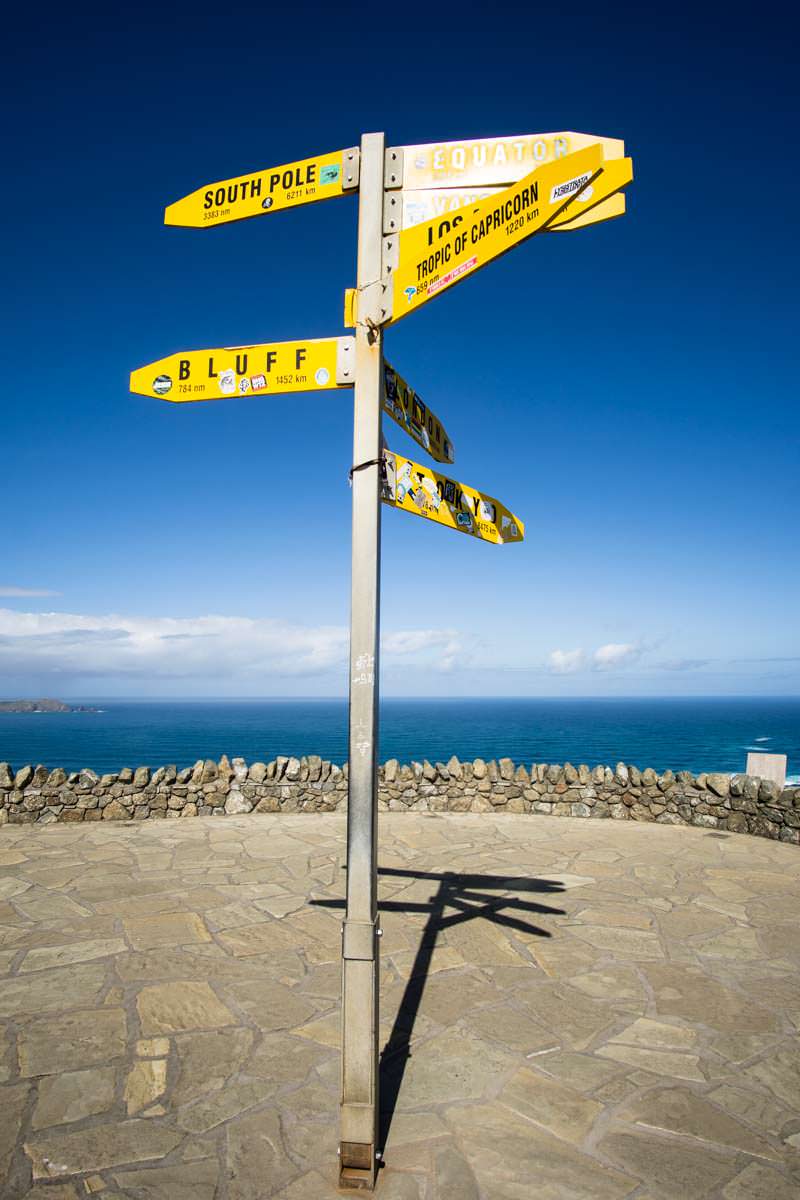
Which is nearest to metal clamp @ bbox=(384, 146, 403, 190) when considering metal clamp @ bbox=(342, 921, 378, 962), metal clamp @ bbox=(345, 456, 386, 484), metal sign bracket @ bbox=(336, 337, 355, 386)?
metal sign bracket @ bbox=(336, 337, 355, 386)

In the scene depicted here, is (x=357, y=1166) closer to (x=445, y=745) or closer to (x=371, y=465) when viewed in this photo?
(x=371, y=465)

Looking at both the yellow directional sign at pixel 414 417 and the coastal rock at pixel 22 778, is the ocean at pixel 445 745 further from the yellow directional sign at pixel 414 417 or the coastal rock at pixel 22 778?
the yellow directional sign at pixel 414 417

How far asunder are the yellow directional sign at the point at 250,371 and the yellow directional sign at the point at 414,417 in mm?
245

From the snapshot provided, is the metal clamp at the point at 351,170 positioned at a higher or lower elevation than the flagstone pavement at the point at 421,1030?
higher

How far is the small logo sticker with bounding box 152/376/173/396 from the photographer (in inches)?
140

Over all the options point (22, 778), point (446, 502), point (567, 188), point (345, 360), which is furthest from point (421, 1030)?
point (22, 778)

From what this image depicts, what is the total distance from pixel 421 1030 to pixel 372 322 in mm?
4418

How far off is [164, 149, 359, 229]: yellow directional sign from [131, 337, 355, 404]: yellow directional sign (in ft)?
2.84

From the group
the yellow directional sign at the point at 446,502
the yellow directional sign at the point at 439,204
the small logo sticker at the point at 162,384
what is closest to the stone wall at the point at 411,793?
the yellow directional sign at the point at 446,502

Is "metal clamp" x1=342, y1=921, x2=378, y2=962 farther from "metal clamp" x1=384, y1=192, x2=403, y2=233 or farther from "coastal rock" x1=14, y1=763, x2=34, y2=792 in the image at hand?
"coastal rock" x1=14, y1=763, x2=34, y2=792

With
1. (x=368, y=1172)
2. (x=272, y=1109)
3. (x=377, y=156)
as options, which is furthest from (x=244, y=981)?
(x=377, y=156)

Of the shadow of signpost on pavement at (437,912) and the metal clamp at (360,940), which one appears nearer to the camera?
the metal clamp at (360,940)

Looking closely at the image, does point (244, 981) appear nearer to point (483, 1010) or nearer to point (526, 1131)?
point (483, 1010)

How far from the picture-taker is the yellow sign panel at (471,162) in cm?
343
